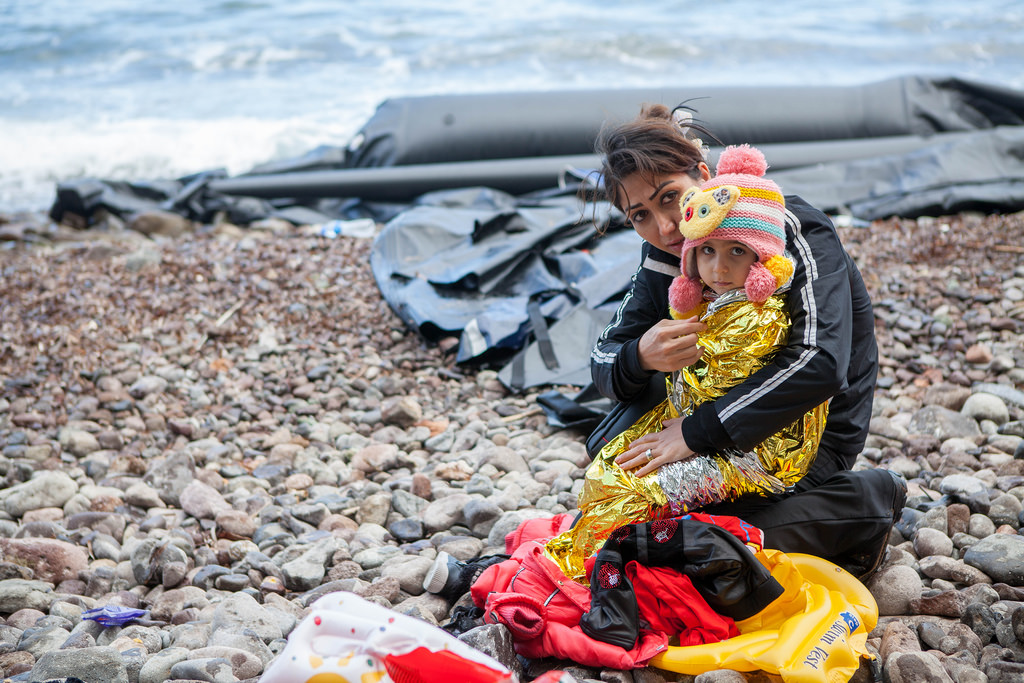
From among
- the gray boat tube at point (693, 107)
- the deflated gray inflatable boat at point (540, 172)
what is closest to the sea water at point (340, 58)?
the deflated gray inflatable boat at point (540, 172)

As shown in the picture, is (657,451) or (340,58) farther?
(340,58)

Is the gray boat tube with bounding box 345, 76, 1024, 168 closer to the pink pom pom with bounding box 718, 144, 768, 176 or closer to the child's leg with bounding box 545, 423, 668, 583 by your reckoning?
the pink pom pom with bounding box 718, 144, 768, 176

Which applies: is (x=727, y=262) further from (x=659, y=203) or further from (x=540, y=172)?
(x=540, y=172)

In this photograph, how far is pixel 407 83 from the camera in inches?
522

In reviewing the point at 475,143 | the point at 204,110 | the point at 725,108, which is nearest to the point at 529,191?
the point at 475,143

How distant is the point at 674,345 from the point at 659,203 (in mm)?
372

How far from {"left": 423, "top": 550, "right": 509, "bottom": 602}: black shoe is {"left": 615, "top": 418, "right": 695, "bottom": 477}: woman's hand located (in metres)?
0.56

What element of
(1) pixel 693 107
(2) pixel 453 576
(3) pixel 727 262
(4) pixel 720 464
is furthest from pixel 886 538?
(1) pixel 693 107

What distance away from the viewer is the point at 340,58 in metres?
14.6

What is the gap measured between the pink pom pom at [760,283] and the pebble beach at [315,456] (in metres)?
0.86

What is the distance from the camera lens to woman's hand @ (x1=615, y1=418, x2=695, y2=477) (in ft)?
6.50

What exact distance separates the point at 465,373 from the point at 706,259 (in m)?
2.27

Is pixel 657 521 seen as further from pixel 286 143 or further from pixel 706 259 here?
pixel 286 143

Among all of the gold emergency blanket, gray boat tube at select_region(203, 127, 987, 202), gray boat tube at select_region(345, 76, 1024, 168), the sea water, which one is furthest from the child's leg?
the sea water
